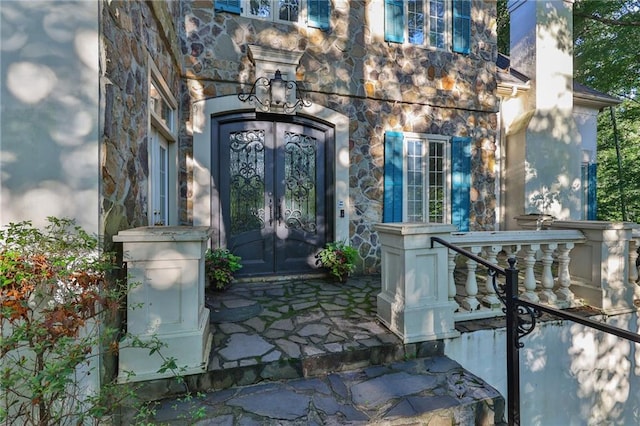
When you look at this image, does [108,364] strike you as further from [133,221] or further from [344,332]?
[344,332]

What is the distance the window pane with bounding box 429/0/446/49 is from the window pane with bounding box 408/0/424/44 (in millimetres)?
188

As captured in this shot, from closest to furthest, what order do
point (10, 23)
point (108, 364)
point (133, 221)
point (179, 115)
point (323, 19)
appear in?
1. point (10, 23)
2. point (108, 364)
3. point (133, 221)
4. point (179, 115)
5. point (323, 19)

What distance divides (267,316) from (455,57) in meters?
5.21

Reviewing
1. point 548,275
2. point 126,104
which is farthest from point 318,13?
point 548,275

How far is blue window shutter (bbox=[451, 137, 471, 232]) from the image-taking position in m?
5.28

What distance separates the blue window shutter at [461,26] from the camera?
522 centimetres

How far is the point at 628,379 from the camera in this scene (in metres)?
3.08

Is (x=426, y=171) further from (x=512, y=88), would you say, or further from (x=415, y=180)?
(x=512, y=88)

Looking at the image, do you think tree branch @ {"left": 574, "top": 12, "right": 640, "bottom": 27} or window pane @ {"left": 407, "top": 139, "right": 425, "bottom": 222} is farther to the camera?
tree branch @ {"left": 574, "top": 12, "right": 640, "bottom": 27}

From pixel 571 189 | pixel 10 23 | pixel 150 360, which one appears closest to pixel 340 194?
pixel 150 360

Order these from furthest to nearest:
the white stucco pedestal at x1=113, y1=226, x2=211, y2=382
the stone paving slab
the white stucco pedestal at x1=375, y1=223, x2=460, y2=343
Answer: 1. the white stucco pedestal at x1=375, y1=223, x2=460, y2=343
2. the white stucco pedestal at x1=113, y1=226, x2=211, y2=382
3. the stone paving slab

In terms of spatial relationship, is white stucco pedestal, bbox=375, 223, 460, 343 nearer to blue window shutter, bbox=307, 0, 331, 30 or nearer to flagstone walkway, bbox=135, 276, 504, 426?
flagstone walkway, bbox=135, 276, 504, 426

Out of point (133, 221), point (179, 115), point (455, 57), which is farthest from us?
point (455, 57)

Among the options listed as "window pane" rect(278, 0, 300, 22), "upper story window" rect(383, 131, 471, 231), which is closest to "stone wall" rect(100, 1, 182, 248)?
"window pane" rect(278, 0, 300, 22)
